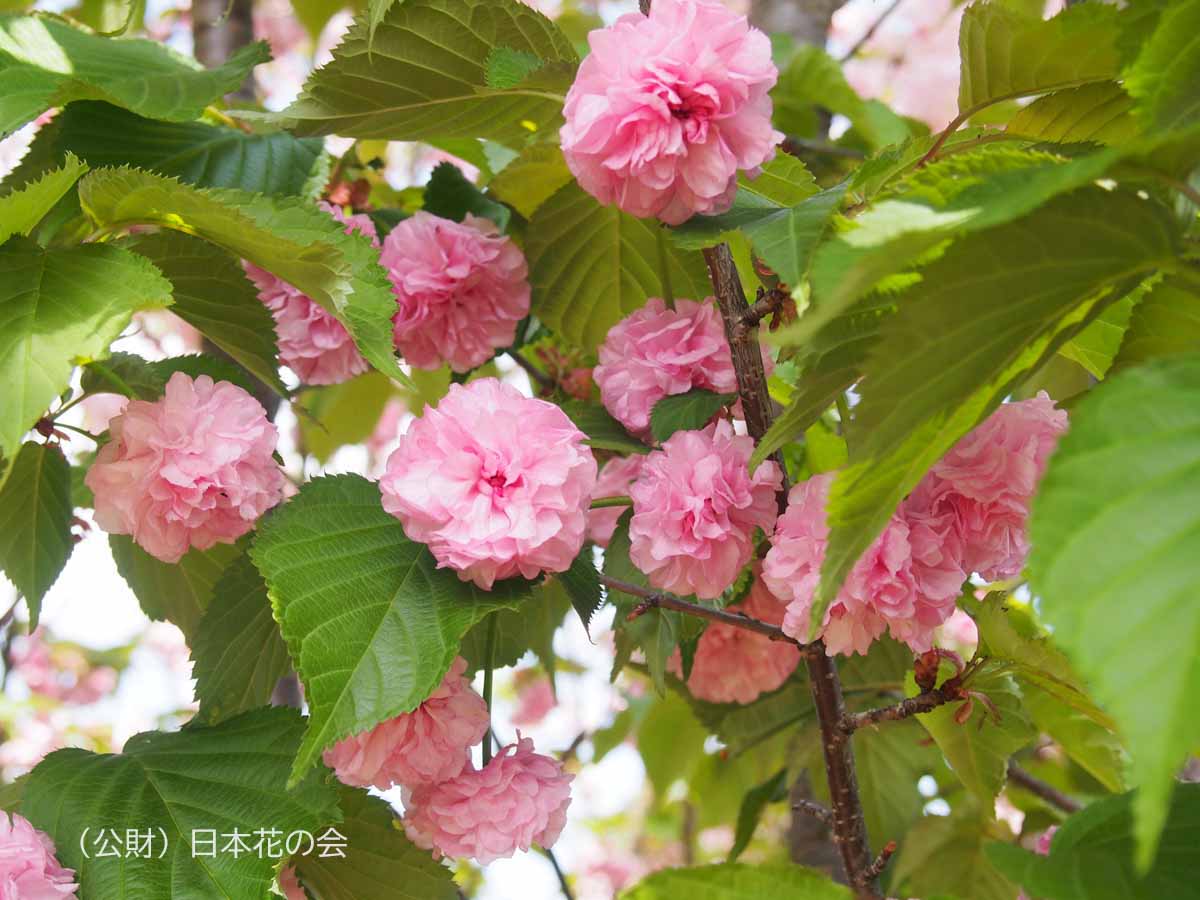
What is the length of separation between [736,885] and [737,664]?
1.93 feet

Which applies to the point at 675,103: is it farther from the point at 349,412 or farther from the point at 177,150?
the point at 349,412

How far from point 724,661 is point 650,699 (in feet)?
2.09

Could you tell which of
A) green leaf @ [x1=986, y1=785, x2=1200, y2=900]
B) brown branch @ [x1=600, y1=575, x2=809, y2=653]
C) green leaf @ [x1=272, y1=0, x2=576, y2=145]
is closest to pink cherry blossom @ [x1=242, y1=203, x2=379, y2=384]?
green leaf @ [x1=272, y1=0, x2=576, y2=145]

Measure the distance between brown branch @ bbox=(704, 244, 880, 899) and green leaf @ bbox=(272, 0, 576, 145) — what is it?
0.18 m

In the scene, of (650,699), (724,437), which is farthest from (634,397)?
(650,699)

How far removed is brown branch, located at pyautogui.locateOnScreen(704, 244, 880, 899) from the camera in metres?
0.78

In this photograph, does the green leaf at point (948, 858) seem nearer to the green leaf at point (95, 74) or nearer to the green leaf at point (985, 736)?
the green leaf at point (985, 736)

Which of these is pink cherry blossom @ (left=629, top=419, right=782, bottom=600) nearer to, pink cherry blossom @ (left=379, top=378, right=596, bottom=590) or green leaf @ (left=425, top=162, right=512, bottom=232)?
pink cherry blossom @ (left=379, top=378, right=596, bottom=590)

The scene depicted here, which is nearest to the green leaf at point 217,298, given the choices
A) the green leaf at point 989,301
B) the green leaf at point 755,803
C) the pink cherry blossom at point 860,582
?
the pink cherry blossom at point 860,582

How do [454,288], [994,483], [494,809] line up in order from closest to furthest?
[994,483], [494,809], [454,288]

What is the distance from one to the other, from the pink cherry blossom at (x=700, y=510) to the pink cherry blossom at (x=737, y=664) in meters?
0.38

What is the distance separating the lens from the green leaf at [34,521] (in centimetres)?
89

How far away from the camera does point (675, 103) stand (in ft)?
2.21

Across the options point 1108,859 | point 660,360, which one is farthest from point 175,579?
point 1108,859
